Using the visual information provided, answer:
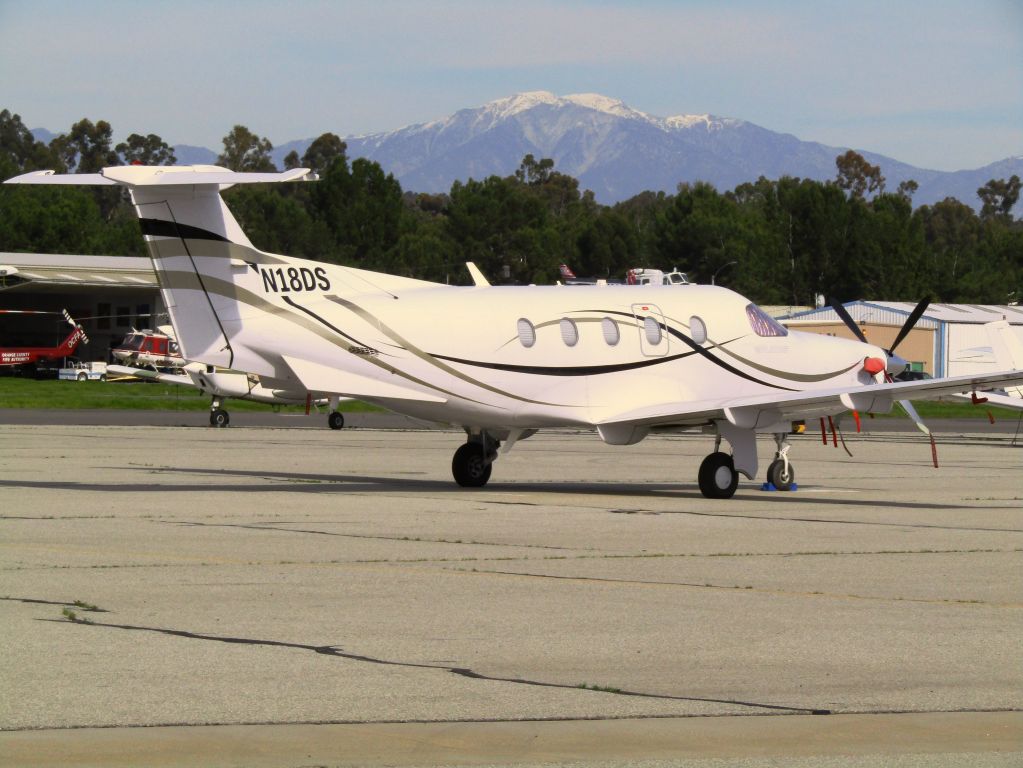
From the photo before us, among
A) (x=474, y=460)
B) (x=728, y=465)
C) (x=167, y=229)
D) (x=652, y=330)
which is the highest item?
(x=167, y=229)

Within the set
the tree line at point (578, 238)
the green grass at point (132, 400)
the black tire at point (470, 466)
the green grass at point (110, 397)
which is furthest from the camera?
the tree line at point (578, 238)

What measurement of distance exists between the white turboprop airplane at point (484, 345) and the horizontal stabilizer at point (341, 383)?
0.02m

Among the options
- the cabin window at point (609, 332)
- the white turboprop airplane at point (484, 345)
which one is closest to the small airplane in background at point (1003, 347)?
the white turboprop airplane at point (484, 345)

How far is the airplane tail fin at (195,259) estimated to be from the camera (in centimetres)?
1934

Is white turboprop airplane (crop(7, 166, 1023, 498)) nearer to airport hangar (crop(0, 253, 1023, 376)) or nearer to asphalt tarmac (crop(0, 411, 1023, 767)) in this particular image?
asphalt tarmac (crop(0, 411, 1023, 767))

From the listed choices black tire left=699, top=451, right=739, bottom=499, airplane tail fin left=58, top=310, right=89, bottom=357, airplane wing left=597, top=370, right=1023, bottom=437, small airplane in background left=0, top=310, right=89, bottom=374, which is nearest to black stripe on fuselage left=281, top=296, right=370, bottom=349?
airplane wing left=597, top=370, right=1023, bottom=437

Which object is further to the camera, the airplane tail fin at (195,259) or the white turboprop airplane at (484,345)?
the white turboprop airplane at (484,345)

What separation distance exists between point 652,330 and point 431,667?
1293 centimetres

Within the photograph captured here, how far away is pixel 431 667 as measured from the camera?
8961mm

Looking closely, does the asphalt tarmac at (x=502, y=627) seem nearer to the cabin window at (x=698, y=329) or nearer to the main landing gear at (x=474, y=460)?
the main landing gear at (x=474, y=460)

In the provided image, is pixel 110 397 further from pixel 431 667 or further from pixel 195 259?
pixel 431 667

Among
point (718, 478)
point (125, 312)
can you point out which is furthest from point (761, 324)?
point (125, 312)

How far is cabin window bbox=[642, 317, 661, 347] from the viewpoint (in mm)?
21312

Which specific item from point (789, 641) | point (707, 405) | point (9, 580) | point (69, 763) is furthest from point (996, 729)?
point (707, 405)
